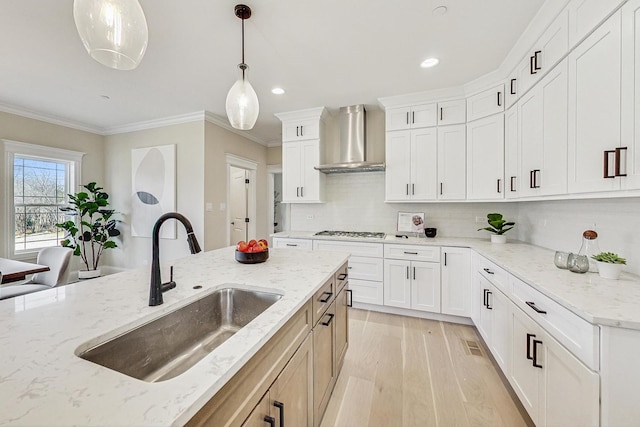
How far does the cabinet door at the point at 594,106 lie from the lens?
1271 millimetres

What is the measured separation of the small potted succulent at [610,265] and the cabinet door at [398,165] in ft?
6.35

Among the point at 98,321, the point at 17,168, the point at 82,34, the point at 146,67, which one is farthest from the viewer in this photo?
the point at 17,168

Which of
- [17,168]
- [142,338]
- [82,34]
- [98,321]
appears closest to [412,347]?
[142,338]

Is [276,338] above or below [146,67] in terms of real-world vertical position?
below

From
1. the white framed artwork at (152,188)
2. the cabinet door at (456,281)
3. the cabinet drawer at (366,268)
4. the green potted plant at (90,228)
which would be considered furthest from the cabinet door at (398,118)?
the green potted plant at (90,228)

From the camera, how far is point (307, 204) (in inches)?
162

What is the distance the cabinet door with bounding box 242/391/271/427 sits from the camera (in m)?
0.74

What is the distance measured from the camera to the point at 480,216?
317cm

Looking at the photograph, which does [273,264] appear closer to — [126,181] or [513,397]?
[513,397]

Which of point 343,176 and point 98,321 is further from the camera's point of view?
point 343,176

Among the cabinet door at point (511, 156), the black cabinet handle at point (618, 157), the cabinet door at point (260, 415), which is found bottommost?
the cabinet door at point (260, 415)

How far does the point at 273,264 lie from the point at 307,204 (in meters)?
2.53

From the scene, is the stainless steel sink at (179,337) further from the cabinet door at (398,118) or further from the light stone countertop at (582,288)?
the cabinet door at (398,118)

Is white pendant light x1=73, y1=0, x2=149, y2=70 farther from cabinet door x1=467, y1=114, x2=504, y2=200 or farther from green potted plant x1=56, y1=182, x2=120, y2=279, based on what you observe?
green potted plant x1=56, y1=182, x2=120, y2=279
